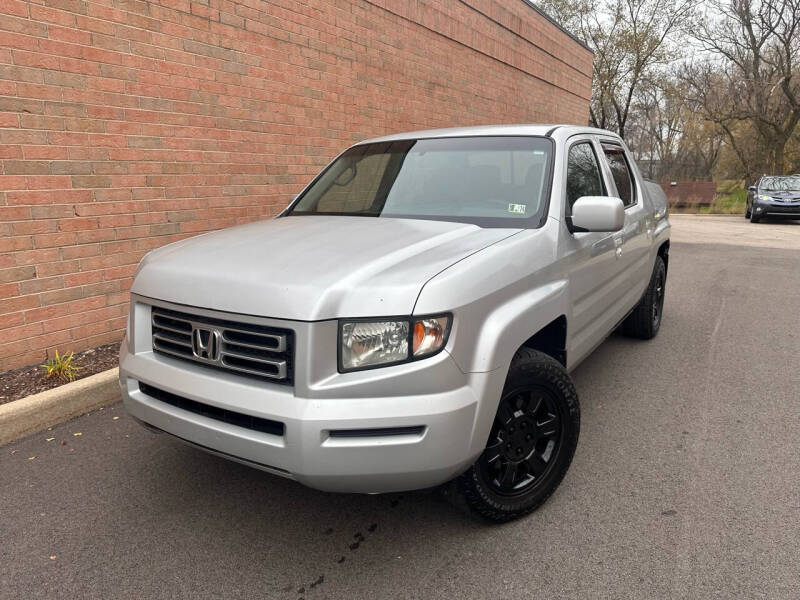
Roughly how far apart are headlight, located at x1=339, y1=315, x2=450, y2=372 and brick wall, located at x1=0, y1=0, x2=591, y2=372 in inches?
126

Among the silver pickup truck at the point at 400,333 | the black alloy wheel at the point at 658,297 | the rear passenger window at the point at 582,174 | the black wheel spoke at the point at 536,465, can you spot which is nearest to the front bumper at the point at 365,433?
the silver pickup truck at the point at 400,333

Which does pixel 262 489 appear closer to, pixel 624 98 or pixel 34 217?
pixel 34 217

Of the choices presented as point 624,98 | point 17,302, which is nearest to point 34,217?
point 17,302

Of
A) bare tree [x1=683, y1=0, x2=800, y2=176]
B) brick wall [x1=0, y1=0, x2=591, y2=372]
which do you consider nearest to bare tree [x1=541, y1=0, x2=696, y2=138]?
bare tree [x1=683, y1=0, x2=800, y2=176]

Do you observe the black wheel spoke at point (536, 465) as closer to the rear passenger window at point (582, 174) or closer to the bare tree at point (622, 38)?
the rear passenger window at point (582, 174)

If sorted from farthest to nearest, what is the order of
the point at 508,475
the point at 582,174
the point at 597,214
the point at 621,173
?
the point at 621,173 < the point at 582,174 < the point at 597,214 < the point at 508,475

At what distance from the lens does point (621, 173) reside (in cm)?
466

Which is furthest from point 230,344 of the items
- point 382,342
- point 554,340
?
point 554,340

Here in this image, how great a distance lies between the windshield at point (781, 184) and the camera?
63.5ft

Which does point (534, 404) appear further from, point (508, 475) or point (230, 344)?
point (230, 344)

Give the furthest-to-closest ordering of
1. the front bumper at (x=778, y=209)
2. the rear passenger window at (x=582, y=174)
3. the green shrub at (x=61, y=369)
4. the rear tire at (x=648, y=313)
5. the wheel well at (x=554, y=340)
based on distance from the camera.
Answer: the front bumper at (x=778, y=209) → the rear tire at (x=648, y=313) → the green shrub at (x=61, y=369) → the rear passenger window at (x=582, y=174) → the wheel well at (x=554, y=340)

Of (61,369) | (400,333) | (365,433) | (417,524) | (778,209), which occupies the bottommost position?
(417,524)

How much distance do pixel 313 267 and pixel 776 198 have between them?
68.5ft

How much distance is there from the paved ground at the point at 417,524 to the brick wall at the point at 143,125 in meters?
1.25
